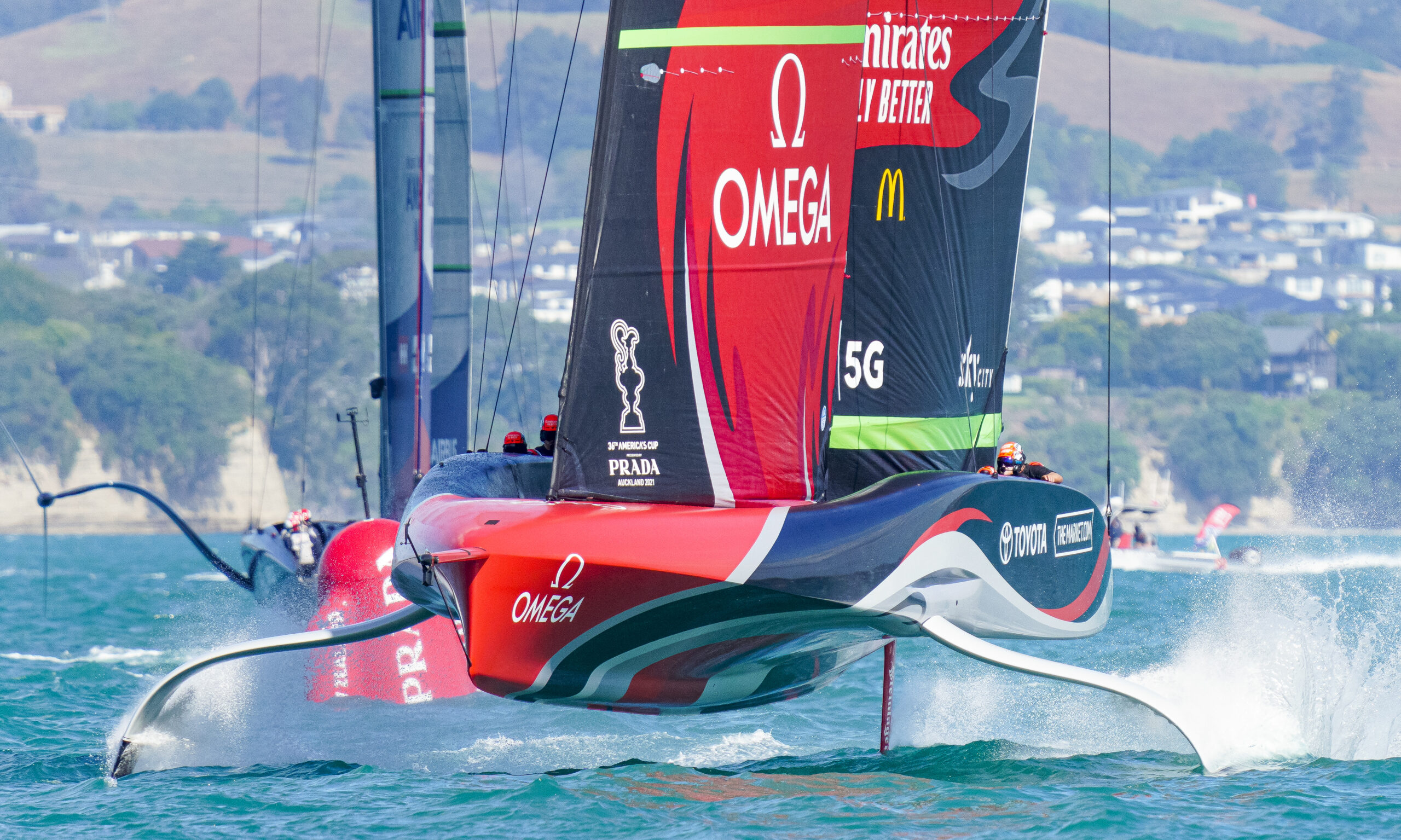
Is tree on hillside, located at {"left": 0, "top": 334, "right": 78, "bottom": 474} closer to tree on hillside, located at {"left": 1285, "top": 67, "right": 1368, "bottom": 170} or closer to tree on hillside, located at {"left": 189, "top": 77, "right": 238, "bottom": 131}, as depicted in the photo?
tree on hillside, located at {"left": 189, "top": 77, "right": 238, "bottom": 131}

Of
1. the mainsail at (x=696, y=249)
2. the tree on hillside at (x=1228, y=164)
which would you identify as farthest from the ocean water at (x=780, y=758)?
the tree on hillside at (x=1228, y=164)

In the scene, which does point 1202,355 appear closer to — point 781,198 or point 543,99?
point 781,198

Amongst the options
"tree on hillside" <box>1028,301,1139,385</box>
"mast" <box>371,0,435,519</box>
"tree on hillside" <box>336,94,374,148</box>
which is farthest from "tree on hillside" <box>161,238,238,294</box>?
"mast" <box>371,0,435,519</box>

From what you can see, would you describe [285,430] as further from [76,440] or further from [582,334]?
[582,334]

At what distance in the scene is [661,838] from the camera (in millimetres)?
6203

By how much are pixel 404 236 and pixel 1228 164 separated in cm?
10095

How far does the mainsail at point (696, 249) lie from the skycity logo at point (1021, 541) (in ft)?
3.22

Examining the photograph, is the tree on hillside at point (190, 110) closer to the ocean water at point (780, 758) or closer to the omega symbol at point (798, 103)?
the ocean water at point (780, 758)

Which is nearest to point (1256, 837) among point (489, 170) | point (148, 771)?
point (148, 771)

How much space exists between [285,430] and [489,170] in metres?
39.6

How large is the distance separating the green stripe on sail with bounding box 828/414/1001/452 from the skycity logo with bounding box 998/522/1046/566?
1176 millimetres

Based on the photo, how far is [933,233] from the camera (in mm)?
8414

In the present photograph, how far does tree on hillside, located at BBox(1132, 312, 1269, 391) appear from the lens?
6600 cm

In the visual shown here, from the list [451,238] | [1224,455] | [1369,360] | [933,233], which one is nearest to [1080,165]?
[1369,360]
